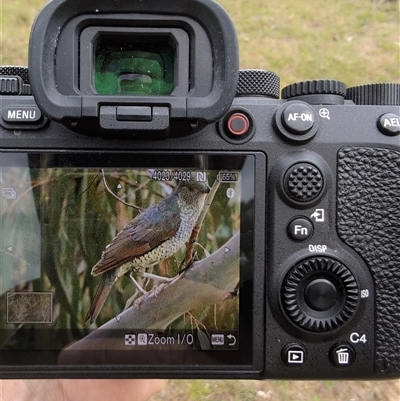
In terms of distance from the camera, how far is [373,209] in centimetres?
63

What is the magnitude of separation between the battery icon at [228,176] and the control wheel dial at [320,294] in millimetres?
124

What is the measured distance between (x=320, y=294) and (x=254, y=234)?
10cm

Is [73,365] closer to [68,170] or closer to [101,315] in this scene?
[101,315]

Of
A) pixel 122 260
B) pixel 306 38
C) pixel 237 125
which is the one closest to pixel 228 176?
pixel 237 125

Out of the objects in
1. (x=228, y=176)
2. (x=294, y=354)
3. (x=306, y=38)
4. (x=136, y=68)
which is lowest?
(x=294, y=354)

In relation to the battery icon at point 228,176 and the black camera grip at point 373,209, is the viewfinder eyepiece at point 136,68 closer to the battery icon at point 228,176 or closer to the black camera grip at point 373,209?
the battery icon at point 228,176

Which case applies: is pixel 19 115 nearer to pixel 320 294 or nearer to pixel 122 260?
pixel 122 260

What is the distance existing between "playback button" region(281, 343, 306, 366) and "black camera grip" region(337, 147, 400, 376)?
11 cm

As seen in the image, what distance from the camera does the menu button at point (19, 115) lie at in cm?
62

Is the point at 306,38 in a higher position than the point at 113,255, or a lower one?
higher

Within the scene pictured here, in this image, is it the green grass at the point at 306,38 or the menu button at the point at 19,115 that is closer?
the menu button at the point at 19,115

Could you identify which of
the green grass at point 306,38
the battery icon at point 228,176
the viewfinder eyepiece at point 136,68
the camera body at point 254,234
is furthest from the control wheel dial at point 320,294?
the green grass at point 306,38

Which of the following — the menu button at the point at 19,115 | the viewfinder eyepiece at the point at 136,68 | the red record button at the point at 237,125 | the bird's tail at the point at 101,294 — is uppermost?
the viewfinder eyepiece at the point at 136,68

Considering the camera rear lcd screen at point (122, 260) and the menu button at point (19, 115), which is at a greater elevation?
the menu button at point (19, 115)
